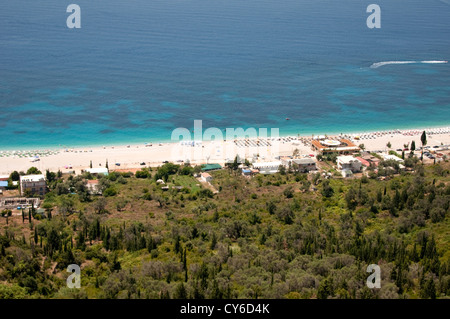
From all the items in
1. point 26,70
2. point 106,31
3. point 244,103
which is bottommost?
point 244,103

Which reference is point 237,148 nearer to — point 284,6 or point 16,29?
point 16,29

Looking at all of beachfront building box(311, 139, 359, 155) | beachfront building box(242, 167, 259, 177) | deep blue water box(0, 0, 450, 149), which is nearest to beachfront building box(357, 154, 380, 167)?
beachfront building box(311, 139, 359, 155)

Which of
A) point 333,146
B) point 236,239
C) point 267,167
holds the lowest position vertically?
point 236,239

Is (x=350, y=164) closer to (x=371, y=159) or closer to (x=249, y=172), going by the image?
(x=371, y=159)

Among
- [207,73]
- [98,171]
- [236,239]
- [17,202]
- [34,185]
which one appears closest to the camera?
[236,239]

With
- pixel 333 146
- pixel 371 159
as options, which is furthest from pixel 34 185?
pixel 371 159

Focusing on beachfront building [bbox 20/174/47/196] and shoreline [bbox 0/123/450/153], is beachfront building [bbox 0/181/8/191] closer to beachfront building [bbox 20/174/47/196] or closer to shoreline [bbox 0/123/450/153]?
beachfront building [bbox 20/174/47/196]
